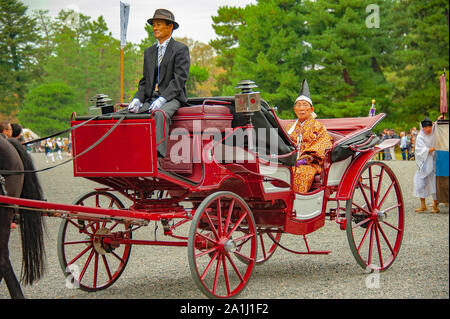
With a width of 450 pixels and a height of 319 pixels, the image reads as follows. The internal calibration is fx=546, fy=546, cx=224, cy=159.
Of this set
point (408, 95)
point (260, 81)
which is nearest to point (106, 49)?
point (260, 81)

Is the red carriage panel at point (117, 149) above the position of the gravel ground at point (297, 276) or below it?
above

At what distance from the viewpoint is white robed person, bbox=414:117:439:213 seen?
905cm

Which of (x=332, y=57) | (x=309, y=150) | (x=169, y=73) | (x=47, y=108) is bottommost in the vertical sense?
(x=309, y=150)

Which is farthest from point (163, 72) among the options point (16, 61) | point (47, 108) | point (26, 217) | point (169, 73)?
point (47, 108)

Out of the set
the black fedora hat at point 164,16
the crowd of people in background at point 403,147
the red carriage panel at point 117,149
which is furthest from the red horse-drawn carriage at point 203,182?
the crowd of people in background at point 403,147

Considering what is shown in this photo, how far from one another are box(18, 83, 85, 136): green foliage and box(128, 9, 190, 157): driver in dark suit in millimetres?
45718

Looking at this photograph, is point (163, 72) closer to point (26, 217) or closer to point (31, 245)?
point (26, 217)

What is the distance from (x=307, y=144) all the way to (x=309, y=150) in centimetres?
11

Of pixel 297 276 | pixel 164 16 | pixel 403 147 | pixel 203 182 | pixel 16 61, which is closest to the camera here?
pixel 203 182

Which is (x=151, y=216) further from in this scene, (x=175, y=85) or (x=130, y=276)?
(x=130, y=276)

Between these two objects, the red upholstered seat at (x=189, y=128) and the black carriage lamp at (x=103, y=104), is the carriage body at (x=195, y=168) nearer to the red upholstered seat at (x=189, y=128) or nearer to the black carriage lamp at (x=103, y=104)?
the red upholstered seat at (x=189, y=128)

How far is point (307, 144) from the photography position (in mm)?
5602

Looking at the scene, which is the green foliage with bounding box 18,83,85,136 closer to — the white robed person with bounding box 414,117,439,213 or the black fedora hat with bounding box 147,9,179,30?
the white robed person with bounding box 414,117,439,213

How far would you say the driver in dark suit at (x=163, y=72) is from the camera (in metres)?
4.41
